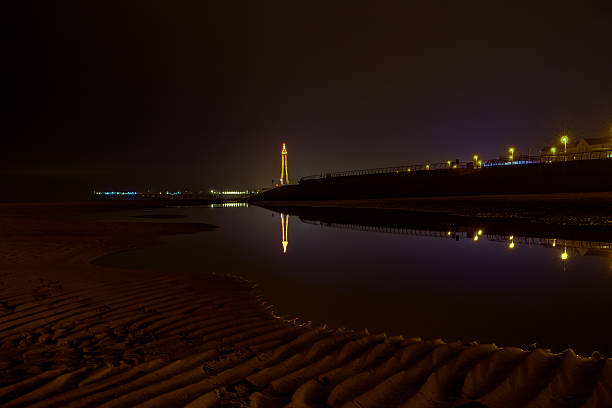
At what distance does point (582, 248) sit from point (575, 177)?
113ft

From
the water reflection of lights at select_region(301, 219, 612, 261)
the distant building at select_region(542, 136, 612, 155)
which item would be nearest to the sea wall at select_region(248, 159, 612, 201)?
the water reflection of lights at select_region(301, 219, 612, 261)

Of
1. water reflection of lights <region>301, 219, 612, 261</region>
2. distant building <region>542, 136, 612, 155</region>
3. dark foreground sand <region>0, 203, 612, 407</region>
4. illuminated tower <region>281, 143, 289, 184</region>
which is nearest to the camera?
dark foreground sand <region>0, 203, 612, 407</region>

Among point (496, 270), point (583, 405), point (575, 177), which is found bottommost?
point (496, 270)

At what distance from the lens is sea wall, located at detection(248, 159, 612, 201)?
131ft

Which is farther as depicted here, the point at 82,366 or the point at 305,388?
the point at 82,366

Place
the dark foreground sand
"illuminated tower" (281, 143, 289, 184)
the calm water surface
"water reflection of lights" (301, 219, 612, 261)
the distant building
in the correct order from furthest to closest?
"illuminated tower" (281, 143, 289, 184)
the distant building
"water reflection of lights" (301, 219, 612, 261)
the calm water surface
the dark foreground sand

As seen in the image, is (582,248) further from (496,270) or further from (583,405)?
(583,405)

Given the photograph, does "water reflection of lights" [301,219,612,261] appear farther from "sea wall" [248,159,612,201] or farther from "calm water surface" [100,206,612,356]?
"sea wall" [248,159,612,201]

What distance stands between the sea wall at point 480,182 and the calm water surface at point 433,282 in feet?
103

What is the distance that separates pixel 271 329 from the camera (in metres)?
5.30

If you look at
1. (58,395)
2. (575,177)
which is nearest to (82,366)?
(58,395)

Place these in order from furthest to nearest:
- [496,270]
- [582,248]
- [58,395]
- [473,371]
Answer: [582,248] < [496,270] < [473,371] < [58,395]

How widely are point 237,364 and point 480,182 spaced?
4997 centimetres

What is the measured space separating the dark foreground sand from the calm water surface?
5.22 ft
